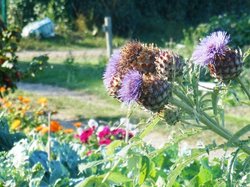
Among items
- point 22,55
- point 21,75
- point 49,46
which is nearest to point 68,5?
point 49,46

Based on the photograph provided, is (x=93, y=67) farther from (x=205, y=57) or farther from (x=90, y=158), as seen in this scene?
(x=205, y=57)

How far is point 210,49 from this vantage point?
2199mm

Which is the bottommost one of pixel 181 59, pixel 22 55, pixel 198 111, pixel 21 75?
pixel 22 55

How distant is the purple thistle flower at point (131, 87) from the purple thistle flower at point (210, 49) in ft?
0.83

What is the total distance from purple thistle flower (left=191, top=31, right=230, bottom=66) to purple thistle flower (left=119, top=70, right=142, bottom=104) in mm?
Answer: 254

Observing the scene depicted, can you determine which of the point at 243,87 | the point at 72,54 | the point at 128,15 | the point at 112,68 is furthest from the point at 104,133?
the point at 128,15

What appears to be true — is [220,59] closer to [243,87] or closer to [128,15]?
[243,87]

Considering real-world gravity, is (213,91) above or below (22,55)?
above

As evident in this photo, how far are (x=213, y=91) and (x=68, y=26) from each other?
17.2m

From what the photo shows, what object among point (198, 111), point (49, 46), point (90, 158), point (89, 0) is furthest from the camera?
point (89, 0)

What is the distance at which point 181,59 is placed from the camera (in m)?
2.19

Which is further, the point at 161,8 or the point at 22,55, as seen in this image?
the point at 161,8

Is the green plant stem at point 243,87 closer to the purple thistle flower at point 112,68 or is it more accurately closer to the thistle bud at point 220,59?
the thistle bud at point 220,59

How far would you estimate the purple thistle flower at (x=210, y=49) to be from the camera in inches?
86.3
